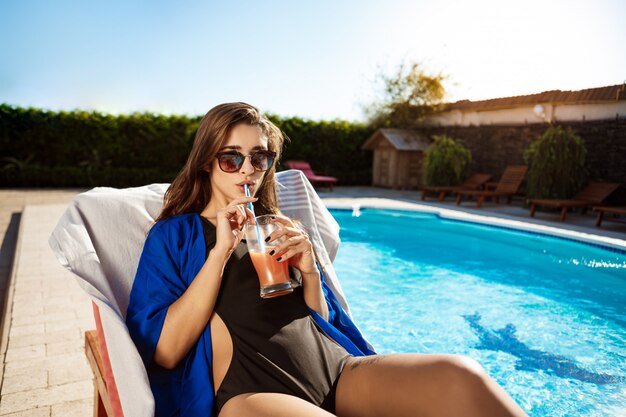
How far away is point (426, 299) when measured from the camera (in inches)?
222

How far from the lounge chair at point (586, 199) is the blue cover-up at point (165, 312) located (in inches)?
367

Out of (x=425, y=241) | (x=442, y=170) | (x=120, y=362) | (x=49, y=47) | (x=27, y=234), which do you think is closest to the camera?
(x=120, y=362)

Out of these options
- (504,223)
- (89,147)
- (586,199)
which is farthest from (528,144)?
(89,147)

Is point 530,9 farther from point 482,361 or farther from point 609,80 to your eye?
point 482,361

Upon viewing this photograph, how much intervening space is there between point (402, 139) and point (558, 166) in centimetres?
673

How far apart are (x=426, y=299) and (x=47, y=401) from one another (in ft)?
14.4

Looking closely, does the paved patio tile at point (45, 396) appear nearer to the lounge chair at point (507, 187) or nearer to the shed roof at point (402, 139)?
the lounge chair at point (507, 187)

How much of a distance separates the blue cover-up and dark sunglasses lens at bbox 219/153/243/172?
250 millimetres

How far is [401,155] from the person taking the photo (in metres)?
16.3

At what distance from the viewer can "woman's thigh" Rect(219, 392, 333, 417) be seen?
1215 millimetres

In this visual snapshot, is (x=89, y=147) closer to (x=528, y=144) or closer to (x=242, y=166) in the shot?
(x=528, y=144)

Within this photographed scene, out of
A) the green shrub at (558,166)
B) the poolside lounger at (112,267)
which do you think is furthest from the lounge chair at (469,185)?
the poolside lounger at (112,267)

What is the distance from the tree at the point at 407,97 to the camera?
59.4ft

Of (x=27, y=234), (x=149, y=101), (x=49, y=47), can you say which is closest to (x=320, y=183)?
(x=149, y=101)
